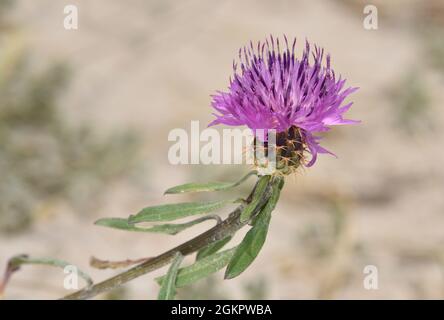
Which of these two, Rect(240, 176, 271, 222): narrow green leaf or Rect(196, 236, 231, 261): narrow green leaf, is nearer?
Rect(240, 176, 271, 222): narrow green leaf

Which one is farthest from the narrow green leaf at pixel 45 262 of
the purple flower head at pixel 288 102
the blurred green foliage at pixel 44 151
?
the blurred green foliage at pixel 44 151

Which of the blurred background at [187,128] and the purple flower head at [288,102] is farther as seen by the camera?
the blurred background at [187,128]

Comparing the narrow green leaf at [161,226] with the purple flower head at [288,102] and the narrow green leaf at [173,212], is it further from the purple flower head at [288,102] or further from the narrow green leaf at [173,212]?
the purple flower head at [288,102]

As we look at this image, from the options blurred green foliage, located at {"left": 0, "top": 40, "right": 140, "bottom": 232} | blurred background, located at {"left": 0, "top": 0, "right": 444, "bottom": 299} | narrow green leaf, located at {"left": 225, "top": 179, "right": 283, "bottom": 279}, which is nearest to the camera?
narrow green leaf, located at {"left": 225, "top": 179, "right": 283, "bottom": 279}

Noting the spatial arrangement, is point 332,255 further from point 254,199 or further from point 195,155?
point 254,199

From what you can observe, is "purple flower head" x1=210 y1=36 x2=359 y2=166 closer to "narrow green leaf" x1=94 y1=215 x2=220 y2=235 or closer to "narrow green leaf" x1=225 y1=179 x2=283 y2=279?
"narrow green leaf" x1=225 y1=179 x2=283 y2=279

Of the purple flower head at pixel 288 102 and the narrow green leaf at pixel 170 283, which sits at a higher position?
the purple flower head at pixel 288 102

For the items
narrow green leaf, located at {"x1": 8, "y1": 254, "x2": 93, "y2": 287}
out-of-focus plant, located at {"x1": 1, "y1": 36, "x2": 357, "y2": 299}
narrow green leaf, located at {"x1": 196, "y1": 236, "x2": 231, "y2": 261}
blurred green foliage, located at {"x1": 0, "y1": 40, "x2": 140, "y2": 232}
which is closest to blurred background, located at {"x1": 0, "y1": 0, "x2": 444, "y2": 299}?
blurred green foliage, located at {"x1": 0, "y1": 40, "x2": 140, "y2": 232}
